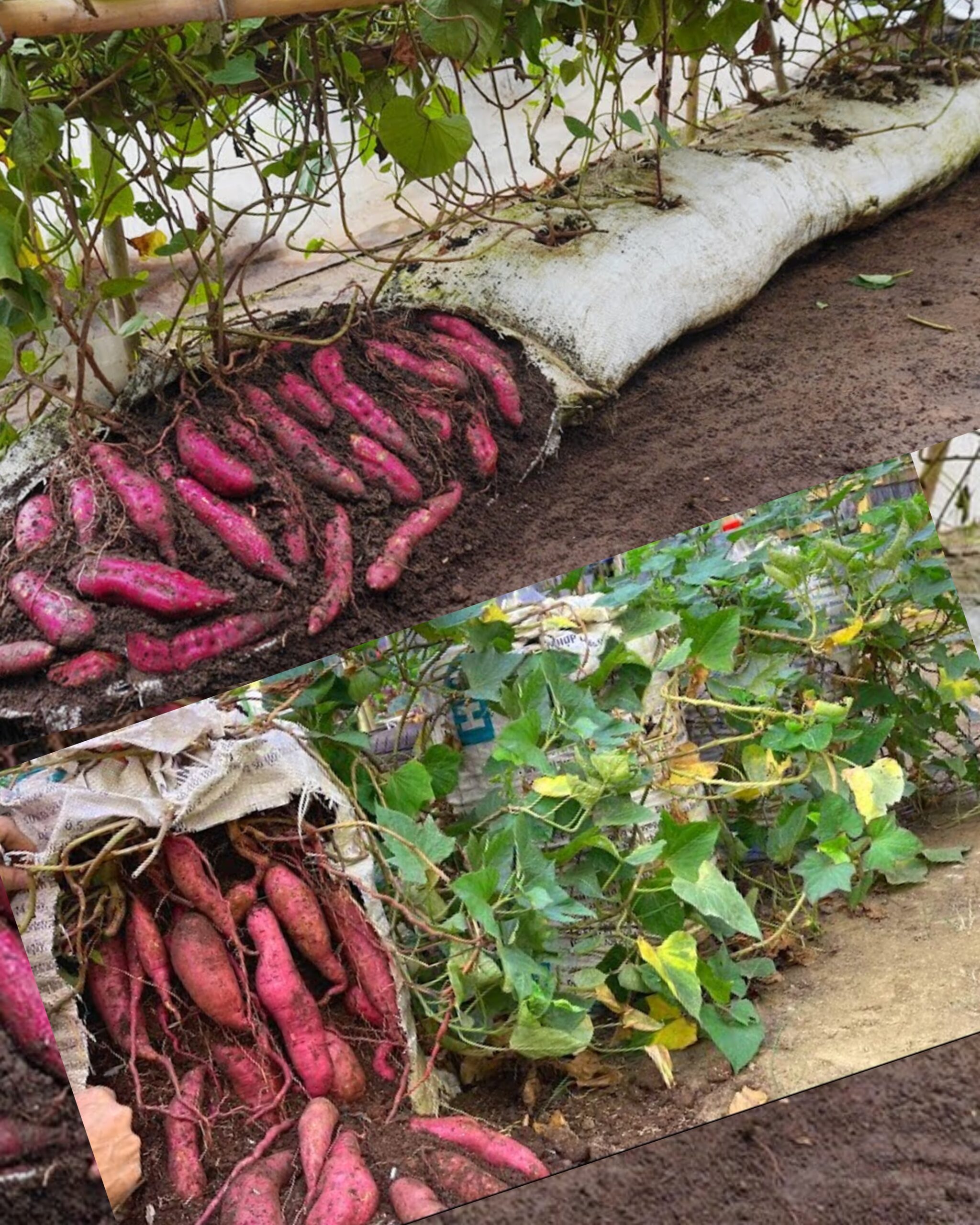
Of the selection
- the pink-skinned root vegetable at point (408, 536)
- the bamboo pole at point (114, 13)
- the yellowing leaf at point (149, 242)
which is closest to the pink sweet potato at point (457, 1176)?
the pink-skinned root vegetable at point (408, 536)

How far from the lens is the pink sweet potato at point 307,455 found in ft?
5.01

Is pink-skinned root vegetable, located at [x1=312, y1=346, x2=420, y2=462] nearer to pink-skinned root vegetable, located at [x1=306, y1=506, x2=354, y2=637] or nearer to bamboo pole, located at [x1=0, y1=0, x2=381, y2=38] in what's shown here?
pink-skinned root vegetable, located at [x1=306, y1=506, x2=354, y2=637]

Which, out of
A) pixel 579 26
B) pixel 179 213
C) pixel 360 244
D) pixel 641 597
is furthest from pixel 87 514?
pixel 579 26

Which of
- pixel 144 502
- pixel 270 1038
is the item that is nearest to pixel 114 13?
pixel 144 502

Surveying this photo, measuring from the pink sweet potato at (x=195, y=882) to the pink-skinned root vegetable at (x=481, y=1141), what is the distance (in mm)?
179

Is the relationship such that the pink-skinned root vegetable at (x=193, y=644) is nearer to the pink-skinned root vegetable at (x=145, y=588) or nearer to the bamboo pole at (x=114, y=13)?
the pink-skinned root vegetable at (x=145, y=588)

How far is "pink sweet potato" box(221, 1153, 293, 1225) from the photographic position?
2.79 ft

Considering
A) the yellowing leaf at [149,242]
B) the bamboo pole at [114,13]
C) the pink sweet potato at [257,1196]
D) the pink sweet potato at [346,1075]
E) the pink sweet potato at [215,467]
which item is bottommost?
the pink sweet potato at [257,1196]

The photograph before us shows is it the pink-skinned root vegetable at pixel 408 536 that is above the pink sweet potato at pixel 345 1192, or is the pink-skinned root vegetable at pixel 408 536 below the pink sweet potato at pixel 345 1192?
above

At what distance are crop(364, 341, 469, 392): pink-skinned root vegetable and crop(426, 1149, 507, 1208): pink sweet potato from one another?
3.20ft

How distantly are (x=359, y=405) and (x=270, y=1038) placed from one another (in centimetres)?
88

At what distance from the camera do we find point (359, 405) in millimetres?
1595

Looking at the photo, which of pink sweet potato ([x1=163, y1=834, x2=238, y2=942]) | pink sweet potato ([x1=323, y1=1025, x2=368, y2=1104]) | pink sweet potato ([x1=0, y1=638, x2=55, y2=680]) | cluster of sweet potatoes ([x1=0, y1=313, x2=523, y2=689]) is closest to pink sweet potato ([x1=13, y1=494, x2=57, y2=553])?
cluster of sweet potatoes ([x1=0, y1=313, x2=523, y2=689])

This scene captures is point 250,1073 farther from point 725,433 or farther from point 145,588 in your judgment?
point 725,433
